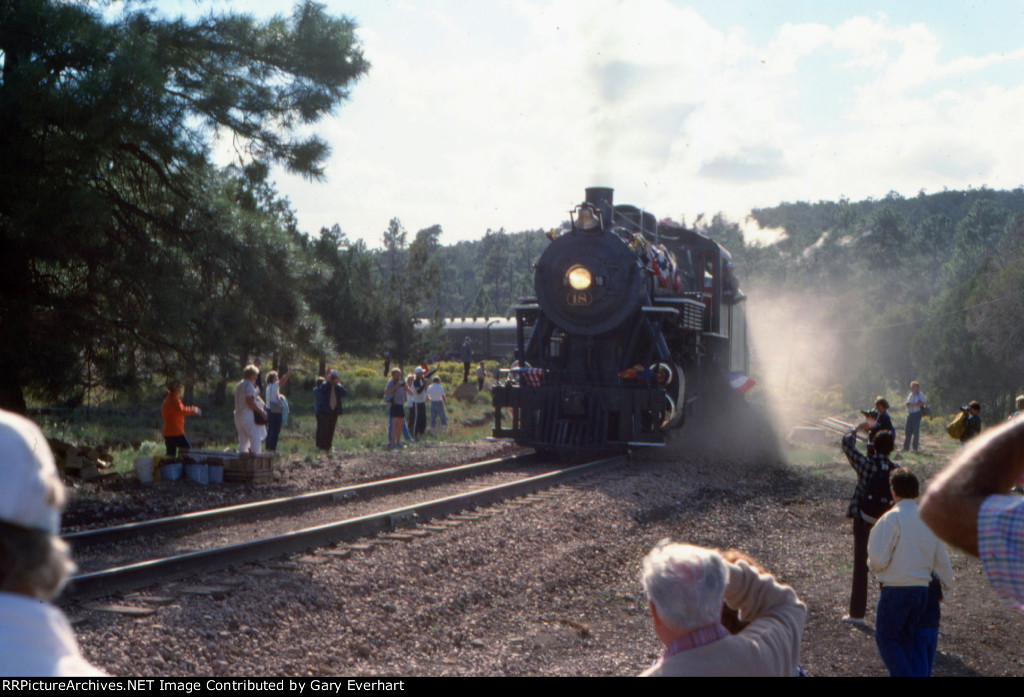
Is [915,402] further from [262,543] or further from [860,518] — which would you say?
[262,543]

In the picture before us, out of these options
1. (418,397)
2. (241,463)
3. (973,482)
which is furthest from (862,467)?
(418,397)

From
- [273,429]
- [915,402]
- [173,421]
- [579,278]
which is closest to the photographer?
[173,421]

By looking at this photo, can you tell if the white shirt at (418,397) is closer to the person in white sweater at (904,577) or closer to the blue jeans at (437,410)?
the blue jeans at (437,410)

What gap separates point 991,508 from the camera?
1608 mm

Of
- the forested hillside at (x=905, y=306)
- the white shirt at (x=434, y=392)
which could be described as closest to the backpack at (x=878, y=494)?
the white shirt at (x=434, y=392)

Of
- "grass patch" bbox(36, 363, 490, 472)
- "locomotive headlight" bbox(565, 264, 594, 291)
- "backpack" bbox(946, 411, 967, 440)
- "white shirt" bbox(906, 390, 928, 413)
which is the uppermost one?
"locomotive headlight" bbox(565, 264, 594, 291)

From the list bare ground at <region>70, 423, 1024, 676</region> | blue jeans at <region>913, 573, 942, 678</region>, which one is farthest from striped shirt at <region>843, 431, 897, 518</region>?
blue jeans at <region>913, 573, 942, 678</region>

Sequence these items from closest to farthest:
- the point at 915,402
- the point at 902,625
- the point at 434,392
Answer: the point at 902,625
the point at 915,402
the point at 434,392

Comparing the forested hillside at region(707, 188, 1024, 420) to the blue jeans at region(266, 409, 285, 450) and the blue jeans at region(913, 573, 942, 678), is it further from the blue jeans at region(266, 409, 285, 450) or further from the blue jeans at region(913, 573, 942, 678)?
the blue jeans at region(913, 573, 942, 678)

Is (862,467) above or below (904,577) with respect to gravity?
above

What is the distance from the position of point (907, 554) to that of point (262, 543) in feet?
16.2

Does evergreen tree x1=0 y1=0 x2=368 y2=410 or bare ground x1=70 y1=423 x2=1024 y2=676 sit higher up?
evergreen tree x1=0 y1=0 x2=368 y2=410

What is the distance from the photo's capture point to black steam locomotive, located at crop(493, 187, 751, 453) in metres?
13.3

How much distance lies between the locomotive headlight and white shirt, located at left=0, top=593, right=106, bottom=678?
1238cm
